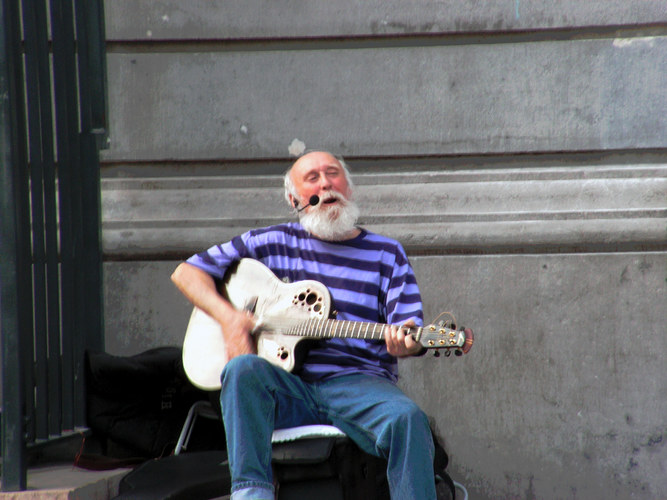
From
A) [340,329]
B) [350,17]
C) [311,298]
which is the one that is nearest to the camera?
[340,329]

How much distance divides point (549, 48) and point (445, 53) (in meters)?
0.49

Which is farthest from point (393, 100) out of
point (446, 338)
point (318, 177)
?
point (446, 338)

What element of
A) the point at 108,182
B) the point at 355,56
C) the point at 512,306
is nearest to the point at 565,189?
the point at 512,306

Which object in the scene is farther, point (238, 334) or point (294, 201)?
point (294, 201)

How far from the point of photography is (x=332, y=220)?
2.93 meters

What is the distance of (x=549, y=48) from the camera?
3.64 m

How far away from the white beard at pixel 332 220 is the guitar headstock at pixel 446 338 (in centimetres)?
62

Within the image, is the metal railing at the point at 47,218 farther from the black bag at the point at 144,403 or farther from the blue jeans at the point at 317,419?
the blue jeans at the point at 317,419

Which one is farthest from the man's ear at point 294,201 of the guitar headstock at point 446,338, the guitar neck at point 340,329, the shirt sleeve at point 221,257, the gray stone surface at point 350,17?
the gray stone surface at point 350,17

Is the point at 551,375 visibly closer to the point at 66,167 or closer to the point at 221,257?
the point at 221,257

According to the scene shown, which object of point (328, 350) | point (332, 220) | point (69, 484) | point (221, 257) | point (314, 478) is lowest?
point (69, 484)

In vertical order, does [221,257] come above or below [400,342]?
above

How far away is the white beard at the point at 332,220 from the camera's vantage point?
2.93 meters

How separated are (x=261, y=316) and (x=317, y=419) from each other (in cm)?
44
